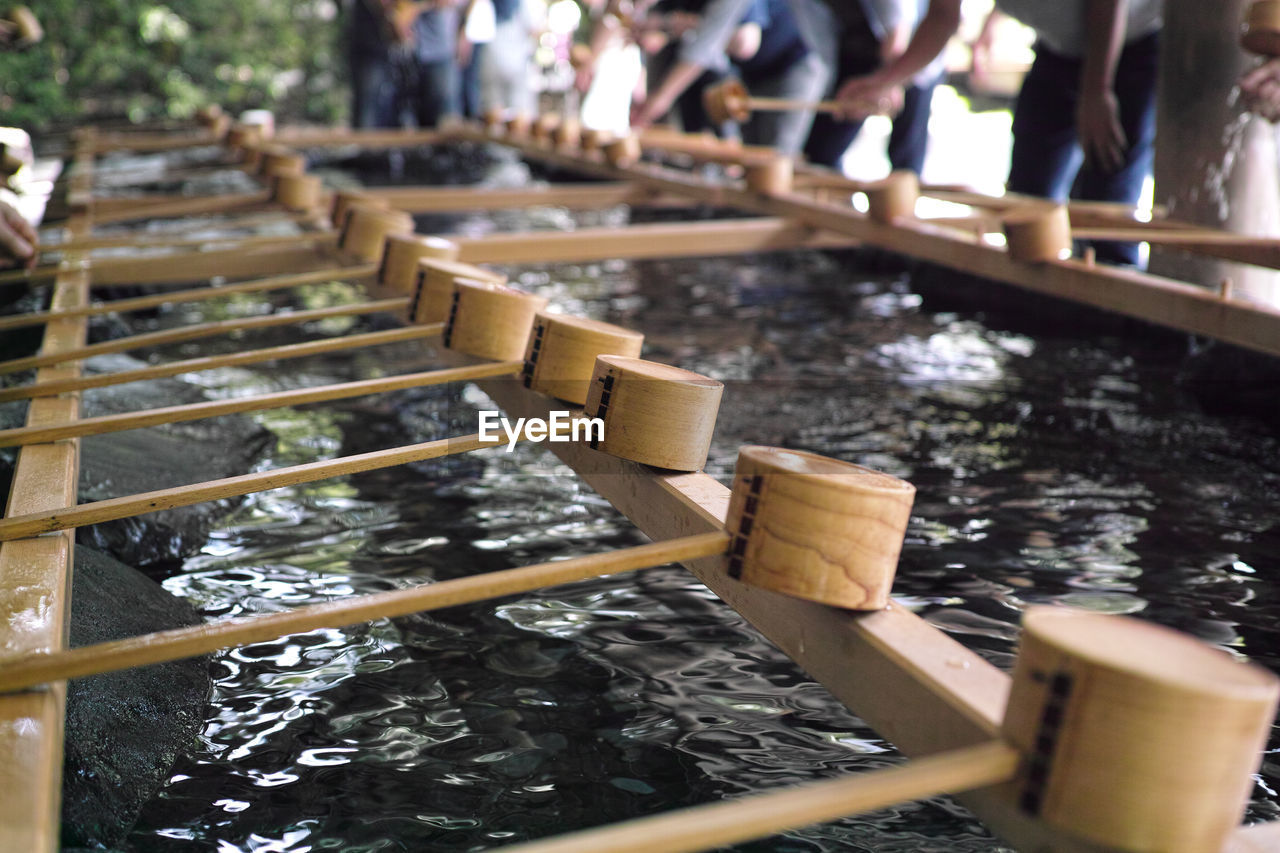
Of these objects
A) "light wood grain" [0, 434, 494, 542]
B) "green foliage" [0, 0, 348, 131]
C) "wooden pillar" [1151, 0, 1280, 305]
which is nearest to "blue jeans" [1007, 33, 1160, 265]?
"wooden pillar" [1151, 0, 1280, 305]

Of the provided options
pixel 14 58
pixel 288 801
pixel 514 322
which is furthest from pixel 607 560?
pixel 14 58

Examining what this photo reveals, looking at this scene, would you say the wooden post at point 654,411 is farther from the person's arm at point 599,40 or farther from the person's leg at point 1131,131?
the person's arm at point 599,40

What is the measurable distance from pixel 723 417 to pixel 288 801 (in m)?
1.61

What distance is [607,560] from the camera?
105 cm

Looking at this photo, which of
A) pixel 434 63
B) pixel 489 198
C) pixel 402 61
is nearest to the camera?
pixel 489 198

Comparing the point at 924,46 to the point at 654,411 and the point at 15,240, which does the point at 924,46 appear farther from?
the point at 654,411

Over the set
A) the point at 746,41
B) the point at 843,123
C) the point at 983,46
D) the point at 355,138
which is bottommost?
the point at 355,138

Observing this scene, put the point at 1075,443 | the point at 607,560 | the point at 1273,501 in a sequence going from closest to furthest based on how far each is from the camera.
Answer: the point at 607,560 < the point at 1273,501 < the point at 1075,443

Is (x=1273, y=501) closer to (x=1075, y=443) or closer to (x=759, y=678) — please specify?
(x=1075, y=443)

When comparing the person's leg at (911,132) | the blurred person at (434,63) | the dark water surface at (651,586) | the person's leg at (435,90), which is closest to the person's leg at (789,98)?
the person's leg at (911,132)

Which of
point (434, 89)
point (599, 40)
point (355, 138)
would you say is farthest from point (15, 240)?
point (434, 89)

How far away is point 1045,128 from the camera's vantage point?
456 centimetres

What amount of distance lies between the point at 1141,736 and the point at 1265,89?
8.63 ft

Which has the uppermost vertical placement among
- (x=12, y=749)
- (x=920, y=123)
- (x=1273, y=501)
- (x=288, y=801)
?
(x=920, y=123)
